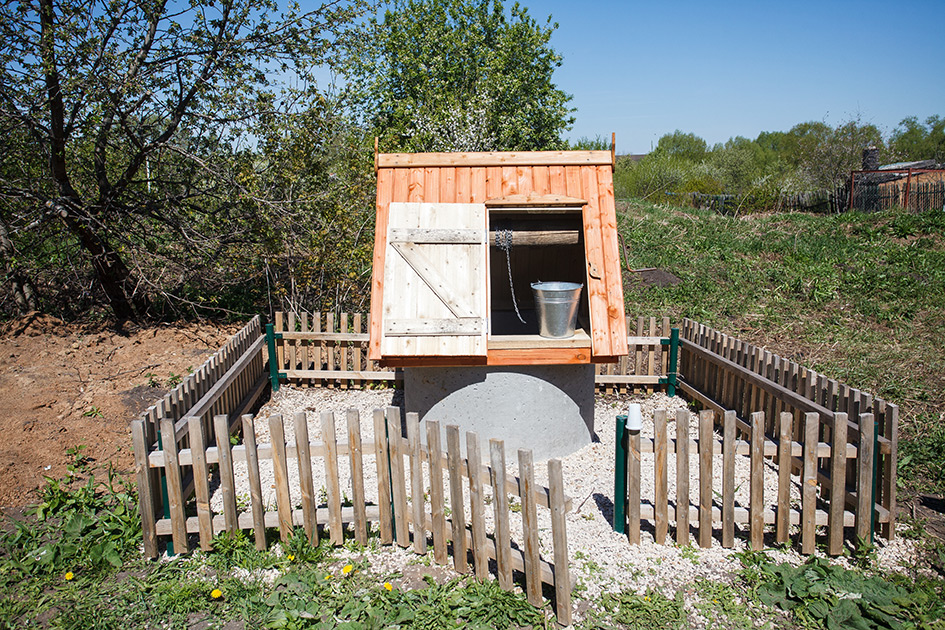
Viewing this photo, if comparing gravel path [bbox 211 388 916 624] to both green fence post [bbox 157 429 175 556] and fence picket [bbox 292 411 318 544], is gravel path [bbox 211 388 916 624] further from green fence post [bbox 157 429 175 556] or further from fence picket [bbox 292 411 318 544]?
green fence post [bbox 157 429 175 556]

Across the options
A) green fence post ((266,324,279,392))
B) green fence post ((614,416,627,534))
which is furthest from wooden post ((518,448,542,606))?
green fence post ((266,324,279,392))

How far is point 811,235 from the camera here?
51.8 feet

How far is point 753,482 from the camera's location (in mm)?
4391

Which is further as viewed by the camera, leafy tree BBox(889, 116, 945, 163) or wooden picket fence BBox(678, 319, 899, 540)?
leafy tree BBox(889, 116, 945, 163)

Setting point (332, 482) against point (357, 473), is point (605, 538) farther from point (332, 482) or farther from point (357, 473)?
point (332, 482)

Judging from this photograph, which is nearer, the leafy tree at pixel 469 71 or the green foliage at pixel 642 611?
the green foliage at pixel 642 611

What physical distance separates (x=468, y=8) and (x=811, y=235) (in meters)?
22.9

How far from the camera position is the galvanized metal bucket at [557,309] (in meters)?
6.00

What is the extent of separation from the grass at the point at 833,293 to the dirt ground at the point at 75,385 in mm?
7422

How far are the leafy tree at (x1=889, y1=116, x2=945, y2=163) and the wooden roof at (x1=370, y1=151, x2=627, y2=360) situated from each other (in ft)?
188

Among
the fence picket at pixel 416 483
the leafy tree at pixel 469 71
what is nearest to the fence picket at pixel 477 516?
Result: the fence picket at pixel 416 483

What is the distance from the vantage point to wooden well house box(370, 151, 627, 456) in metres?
5.79

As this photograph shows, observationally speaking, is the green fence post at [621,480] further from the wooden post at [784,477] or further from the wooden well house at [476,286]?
the wooden well house at [476,286]

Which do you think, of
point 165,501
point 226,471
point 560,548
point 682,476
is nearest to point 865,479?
point 682,476
